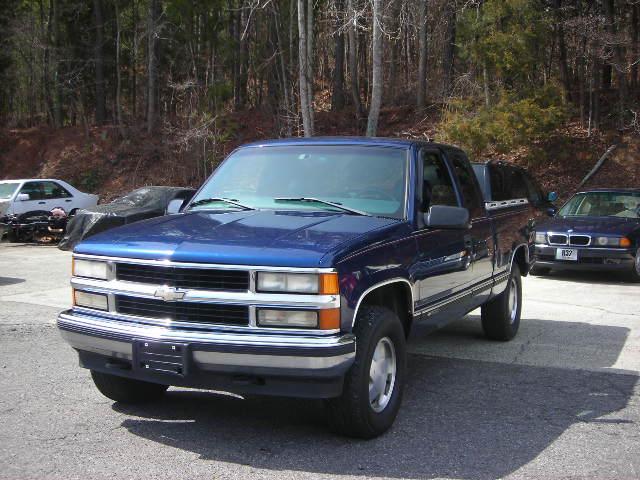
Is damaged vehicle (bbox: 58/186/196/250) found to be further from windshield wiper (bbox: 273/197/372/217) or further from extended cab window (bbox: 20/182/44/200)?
windshield wiper (bbox: 273/197/372/217)

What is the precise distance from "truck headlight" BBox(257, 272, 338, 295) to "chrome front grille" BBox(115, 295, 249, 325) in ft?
0.62

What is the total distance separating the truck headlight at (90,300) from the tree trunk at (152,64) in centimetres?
2825

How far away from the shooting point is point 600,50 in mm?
21266

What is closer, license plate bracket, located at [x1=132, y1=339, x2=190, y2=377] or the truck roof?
license plate bracket, located at [x1=132, y1=339, x2=190, y2=377]

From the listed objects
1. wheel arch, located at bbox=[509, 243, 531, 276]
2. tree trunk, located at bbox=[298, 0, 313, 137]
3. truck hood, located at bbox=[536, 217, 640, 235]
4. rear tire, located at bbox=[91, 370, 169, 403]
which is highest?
tree trunk, located at bbox=[298, 0, 313, 137]

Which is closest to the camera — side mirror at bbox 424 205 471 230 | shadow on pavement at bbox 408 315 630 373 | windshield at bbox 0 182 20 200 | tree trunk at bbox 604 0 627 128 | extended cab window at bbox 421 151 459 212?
side mirror at bbox 424 205 471 230

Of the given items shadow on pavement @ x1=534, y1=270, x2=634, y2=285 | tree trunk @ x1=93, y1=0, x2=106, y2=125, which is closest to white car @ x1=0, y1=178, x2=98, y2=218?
shadow on pavement @ x1=534, y1=270, x2=634, y2=285

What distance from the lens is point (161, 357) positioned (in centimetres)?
430

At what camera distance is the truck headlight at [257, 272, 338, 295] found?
417cm

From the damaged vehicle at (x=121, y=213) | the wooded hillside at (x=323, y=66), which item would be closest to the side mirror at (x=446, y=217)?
the damaged vehicle at (x=121, y=213)

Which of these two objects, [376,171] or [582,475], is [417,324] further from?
[582,475]

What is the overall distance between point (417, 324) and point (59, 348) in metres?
3.84

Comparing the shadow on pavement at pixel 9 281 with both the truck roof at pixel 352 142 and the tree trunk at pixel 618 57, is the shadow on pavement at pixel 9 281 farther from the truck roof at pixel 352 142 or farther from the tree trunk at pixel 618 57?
the tree trunk at pixel 618 57

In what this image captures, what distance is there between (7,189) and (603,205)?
15.4m
